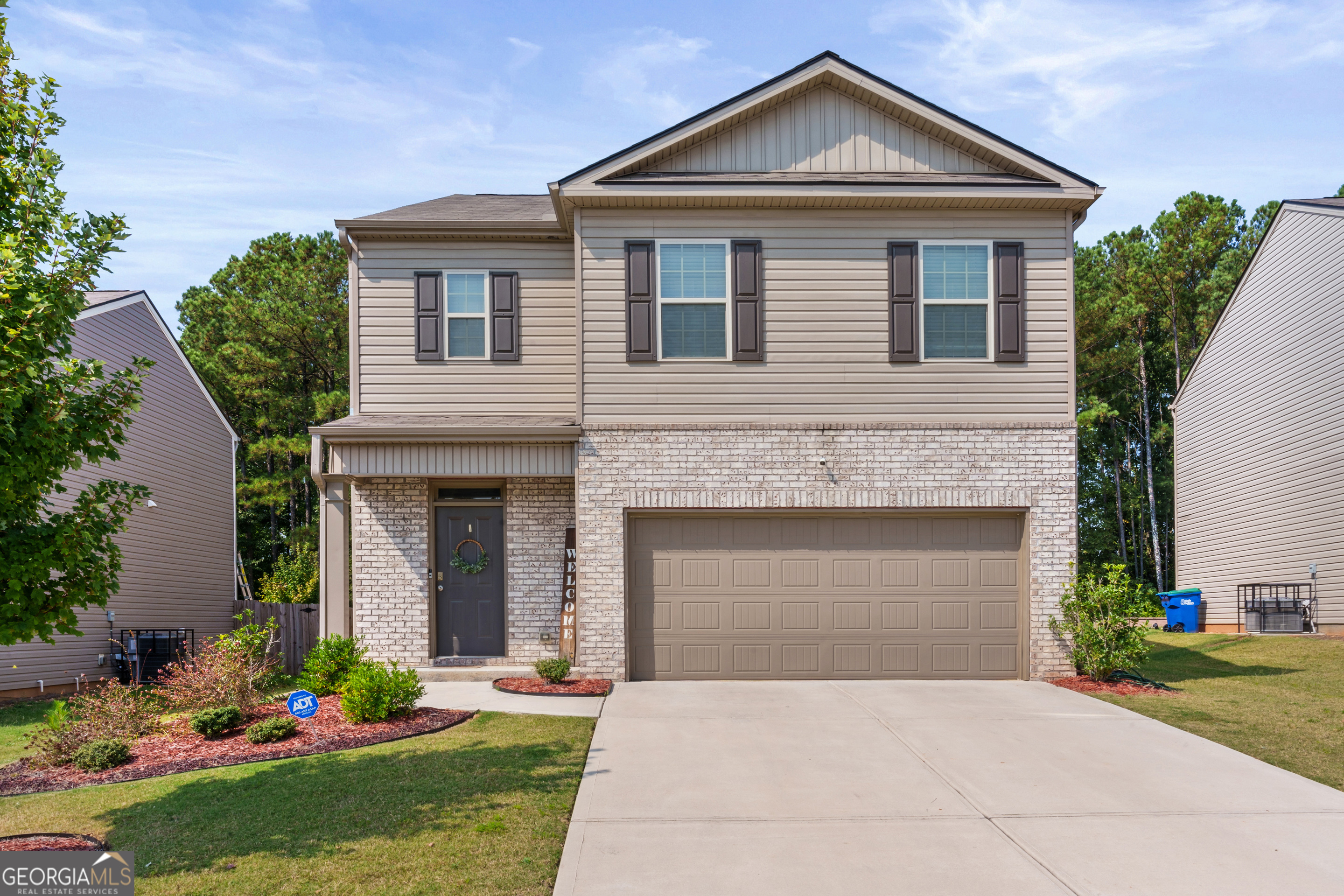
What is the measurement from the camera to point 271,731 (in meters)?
8.17

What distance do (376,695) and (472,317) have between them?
5730 mm

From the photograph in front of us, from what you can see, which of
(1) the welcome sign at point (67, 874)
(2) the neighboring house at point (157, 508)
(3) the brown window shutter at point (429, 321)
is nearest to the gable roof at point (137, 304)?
(2) the neighboring house at point (157, 508)

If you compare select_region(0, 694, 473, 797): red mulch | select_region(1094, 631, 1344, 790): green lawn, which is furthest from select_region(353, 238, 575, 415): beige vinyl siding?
select_region(1094, 631, 1344, 790): green lawn

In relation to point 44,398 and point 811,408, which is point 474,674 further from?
point 44,398

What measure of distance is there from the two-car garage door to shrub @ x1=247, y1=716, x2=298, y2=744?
436 cm

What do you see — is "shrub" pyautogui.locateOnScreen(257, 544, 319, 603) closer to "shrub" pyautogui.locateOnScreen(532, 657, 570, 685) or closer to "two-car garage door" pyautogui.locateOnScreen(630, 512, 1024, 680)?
"shrub" pyautogui.locateOnScreen(532, 657, 570, 685)

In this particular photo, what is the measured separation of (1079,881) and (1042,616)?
6.74 metres

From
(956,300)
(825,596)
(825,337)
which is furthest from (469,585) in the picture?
(956,300)

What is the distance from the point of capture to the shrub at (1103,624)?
10.9 metres

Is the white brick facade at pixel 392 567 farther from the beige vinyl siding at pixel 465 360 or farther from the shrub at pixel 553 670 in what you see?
the shrub at pixel 553 670

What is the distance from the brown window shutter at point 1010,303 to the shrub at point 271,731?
9018 mm

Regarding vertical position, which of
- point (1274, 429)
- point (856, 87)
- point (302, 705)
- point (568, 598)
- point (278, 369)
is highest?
point (856, 87)

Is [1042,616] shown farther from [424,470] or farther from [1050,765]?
[424,470]

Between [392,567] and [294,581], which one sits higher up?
[392,567]
